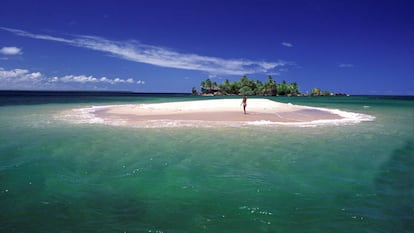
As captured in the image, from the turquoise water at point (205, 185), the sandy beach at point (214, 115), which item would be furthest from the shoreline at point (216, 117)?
the turquoise water at point (205, 185)

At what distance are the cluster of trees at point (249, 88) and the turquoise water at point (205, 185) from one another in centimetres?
14918

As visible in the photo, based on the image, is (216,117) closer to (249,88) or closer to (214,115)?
(214,115)

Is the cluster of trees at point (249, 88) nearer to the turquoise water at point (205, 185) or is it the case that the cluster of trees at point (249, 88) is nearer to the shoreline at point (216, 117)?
the shoreline at point (216, 117)

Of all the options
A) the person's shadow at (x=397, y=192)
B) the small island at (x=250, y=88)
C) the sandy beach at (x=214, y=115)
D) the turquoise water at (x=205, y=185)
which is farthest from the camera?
the small island at (x=250, y=88)

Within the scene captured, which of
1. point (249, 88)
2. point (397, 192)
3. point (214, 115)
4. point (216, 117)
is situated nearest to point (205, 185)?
point (397, 192)

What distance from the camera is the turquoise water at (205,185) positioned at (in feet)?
20.5

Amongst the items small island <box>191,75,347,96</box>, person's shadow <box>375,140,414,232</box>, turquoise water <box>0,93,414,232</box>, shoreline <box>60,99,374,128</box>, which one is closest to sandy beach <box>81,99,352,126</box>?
shoreline <box>60,99,374,128</box>

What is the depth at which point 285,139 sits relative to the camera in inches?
623

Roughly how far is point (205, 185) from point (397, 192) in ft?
17.1

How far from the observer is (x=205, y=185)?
859cm

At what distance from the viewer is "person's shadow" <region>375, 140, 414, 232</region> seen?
6.38 m

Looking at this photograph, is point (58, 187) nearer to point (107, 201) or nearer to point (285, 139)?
point (107, 201)

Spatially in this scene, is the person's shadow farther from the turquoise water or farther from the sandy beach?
the sandy beach

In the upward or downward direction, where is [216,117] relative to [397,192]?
upward
